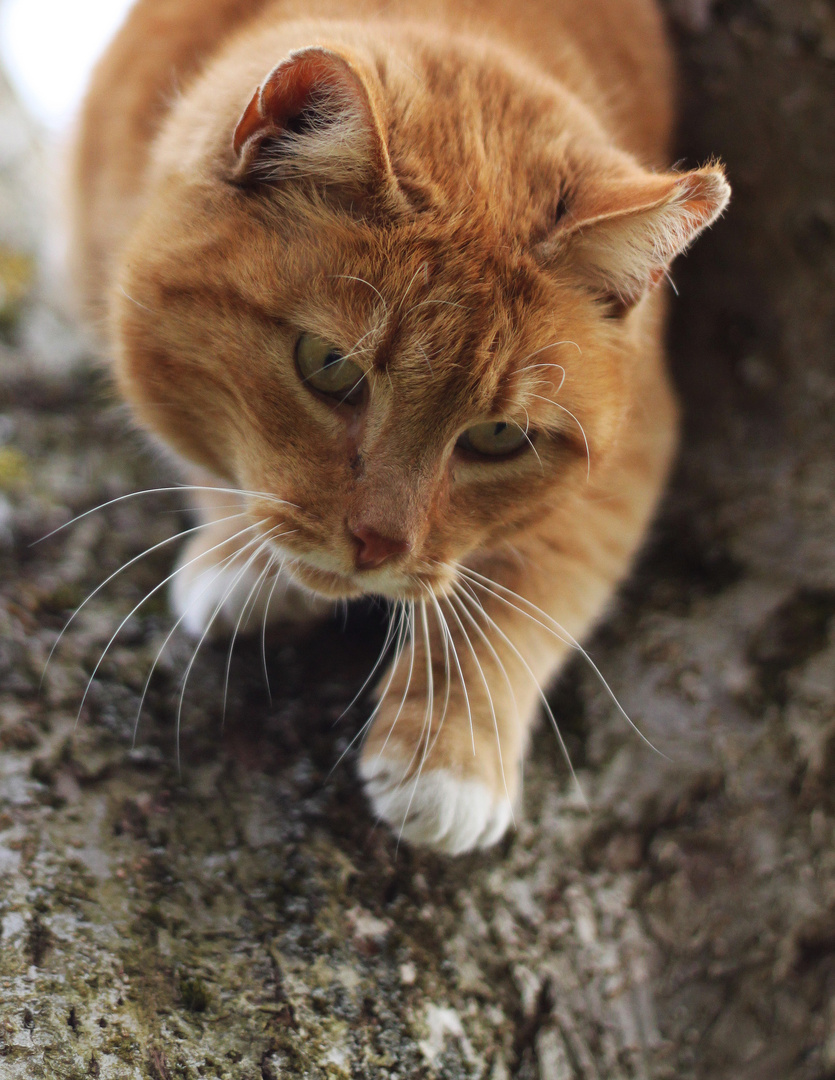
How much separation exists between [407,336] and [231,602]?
2.42 feet

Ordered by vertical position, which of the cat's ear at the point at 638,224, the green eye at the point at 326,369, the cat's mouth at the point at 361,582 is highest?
the cat's ear at the point at 638,224

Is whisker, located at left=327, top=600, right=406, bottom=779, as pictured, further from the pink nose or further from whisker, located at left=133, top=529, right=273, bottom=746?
whisker, located at left=133, top=529, right=273, bottom=746

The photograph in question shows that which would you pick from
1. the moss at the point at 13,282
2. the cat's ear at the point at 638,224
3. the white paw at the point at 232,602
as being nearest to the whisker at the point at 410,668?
the white paw at the point at 232,602

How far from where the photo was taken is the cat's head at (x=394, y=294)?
4.26 feet

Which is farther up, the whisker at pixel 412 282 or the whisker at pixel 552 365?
the whisker at pixel 412 282

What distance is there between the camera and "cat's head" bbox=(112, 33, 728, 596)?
1.30 meters

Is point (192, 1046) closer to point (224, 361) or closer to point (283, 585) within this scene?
point (283, 585)

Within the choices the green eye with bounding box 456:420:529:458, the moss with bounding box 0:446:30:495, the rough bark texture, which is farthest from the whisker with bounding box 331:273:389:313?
the moss with bounding box 0:446:30:495

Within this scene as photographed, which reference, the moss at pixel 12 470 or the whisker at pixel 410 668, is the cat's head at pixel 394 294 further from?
the moss at pixel 12 470

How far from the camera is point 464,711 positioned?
160 cm

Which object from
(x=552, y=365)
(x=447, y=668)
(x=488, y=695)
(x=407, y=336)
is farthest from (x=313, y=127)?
(x=488, y=695)

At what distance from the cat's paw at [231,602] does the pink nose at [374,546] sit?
375mm

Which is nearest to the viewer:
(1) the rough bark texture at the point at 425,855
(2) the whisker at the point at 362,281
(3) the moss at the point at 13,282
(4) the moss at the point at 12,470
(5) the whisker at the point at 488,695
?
(1) the rough bark texture at the point at 425,855

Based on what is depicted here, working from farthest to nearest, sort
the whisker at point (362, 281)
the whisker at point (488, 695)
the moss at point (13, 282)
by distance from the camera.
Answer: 1. the moss at point (13, 282)
2. the whisker at point (488, 695)
3. the whisker at point (362, 281)
